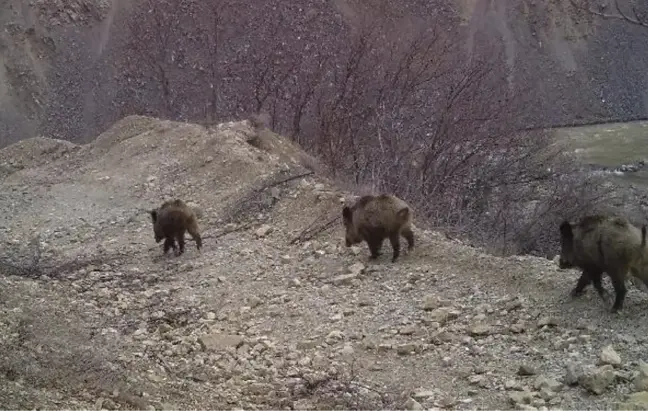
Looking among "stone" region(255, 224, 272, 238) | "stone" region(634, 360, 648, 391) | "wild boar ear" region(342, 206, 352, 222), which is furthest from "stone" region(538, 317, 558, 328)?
"stone" region(255, 224, 272, 238)

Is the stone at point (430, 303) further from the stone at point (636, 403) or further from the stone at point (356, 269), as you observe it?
the stone at point (636, 403)

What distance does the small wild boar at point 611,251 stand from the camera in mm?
8227

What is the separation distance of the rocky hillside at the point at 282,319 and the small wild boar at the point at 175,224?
29cm

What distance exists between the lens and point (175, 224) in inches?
492

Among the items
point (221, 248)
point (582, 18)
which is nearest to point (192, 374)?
point (221, 248)

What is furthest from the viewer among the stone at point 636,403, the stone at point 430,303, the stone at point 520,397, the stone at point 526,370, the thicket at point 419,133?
the thicket at point 419,133

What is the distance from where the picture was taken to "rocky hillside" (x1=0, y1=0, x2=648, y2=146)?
4072 cm

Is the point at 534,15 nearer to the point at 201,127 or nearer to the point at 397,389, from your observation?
the point at 201,127

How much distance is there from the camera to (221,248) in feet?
41.9

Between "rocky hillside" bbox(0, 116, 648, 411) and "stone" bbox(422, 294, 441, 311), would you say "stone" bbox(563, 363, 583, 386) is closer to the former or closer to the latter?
"rocky hillside" bbox(0, 116, 648, 411)

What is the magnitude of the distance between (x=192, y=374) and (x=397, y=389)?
2.06 m

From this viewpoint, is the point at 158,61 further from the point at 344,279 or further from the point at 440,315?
the point at 440,315

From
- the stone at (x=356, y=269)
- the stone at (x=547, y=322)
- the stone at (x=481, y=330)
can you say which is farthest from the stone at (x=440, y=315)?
the stone at (x=356, y=269)

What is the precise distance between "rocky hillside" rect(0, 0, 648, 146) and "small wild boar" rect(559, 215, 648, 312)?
25724mm
